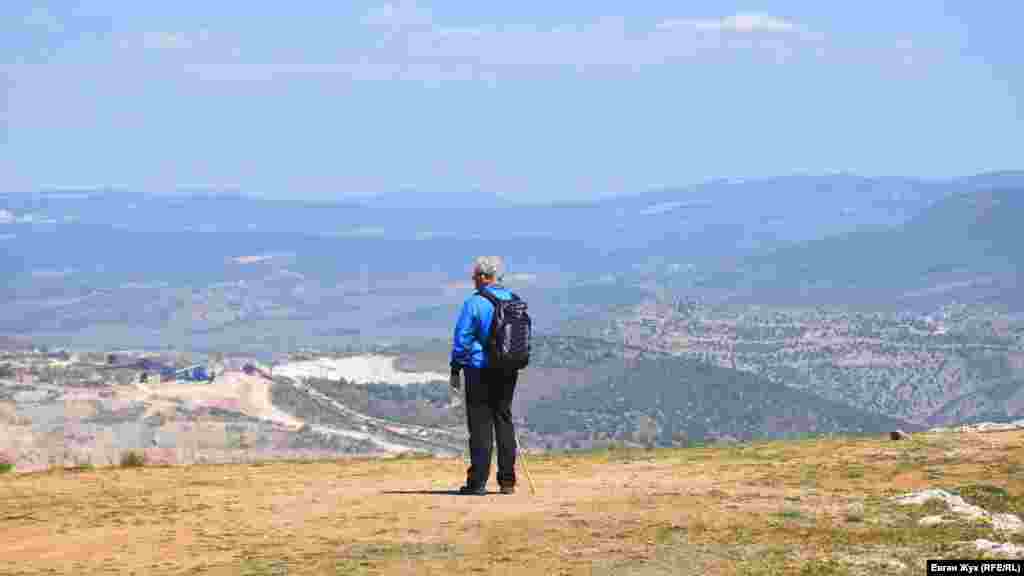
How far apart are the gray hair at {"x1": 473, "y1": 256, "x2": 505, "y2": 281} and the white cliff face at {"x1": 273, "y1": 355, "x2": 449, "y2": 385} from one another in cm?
14651

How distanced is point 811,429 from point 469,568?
140 m

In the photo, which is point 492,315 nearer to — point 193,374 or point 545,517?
point 545,517

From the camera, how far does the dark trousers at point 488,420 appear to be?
843 inches

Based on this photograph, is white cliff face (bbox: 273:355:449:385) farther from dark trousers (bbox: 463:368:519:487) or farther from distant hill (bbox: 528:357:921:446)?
dark trousers (bbox: 463:368:519:487)

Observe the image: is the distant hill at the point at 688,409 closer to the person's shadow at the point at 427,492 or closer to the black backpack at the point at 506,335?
the person's shadow at the point at 427,492

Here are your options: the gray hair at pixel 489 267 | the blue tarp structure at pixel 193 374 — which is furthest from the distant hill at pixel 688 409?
the gray hair at pixel 489 267

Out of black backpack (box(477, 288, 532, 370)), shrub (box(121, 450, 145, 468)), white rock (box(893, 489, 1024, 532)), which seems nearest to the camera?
white rock (box(893, 489, 1024, 532))

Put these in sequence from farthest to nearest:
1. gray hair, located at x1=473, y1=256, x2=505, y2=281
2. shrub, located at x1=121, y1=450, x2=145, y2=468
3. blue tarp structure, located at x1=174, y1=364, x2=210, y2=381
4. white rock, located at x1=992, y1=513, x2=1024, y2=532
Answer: blue tarp structure, located at x1=174, y1=364, x2=210, y2=381, shrub, located at x1=121, y1=450, x2=145, y2=468, gray hair, located at x1=473, y1=256, x2=505, y2=281, white rock, located at x1=992, y1=513, x2=1024, y2=532

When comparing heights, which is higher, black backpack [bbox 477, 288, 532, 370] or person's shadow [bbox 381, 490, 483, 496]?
black backpack [bbox 477, 288, 532, 370]

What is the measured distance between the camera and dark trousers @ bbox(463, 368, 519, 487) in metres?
21.4

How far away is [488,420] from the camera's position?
71.2ft

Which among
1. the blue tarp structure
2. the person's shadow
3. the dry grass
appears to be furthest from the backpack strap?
the blue tarp structure

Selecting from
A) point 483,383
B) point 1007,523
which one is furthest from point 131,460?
point 1007,523

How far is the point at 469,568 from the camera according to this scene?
16359 mm
